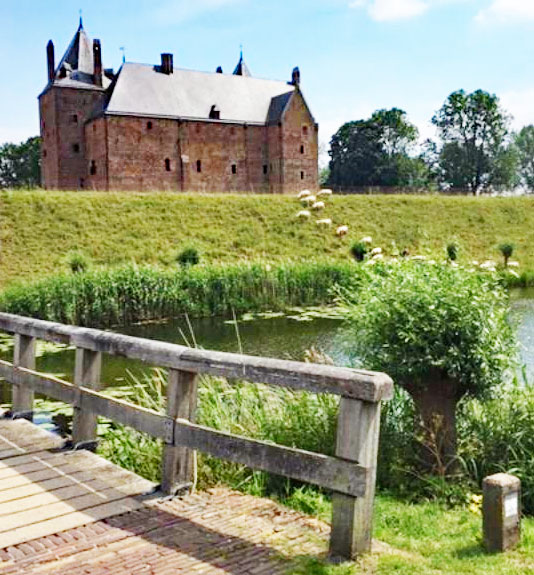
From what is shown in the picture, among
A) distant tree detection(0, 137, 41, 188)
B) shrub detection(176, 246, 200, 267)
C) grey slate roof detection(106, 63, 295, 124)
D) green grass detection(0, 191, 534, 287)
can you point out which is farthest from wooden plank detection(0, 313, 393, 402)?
distant tree detection(0, 137, 41, 188)

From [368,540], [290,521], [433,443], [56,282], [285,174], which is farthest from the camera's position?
[285,174]

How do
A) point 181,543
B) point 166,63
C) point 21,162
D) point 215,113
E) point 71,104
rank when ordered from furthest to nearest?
point 21,162 < point 215,113 < point 166,63 < point 71,104 < point 181,543

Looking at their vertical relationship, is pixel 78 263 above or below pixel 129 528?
above

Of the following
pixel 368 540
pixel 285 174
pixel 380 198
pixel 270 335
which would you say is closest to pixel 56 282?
pixel 270 335

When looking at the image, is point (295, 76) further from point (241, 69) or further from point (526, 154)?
point (526, 154)

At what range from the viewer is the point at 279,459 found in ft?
10.5

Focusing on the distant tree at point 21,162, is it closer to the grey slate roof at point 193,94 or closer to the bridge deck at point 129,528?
Result: the grey slate roof at point 193,94

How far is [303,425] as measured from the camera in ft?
17.7

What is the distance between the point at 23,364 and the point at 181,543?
9.63 ft

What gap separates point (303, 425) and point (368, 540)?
238 centimetres

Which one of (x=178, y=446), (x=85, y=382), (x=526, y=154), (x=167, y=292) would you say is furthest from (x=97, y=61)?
(x=526, y=154)

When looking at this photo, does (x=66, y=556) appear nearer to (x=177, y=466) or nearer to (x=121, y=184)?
(x=177, y=466)

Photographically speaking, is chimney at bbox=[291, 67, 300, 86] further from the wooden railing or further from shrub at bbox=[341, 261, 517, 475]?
the wooden railing

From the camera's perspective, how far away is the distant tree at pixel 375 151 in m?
64.1
